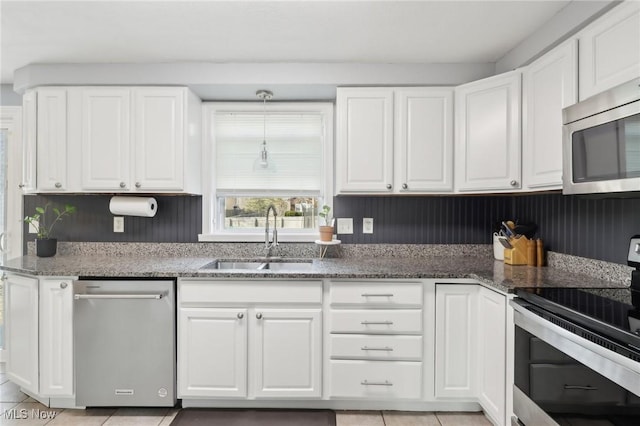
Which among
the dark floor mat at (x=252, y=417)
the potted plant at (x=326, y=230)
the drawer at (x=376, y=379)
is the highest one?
the potted plant at (x=326, y=230)

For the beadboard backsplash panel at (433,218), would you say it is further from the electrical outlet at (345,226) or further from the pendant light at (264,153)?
the pendant light at (264,153)

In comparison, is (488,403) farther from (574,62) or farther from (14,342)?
(14,342)

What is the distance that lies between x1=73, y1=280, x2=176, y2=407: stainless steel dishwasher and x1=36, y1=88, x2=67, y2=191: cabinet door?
2.95 feet

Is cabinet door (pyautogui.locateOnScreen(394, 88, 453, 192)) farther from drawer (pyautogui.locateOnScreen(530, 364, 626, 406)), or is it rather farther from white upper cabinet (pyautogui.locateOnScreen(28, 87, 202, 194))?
white upper cabinet (pyautogui.locateOnScreen(28, 87, 202, 194))

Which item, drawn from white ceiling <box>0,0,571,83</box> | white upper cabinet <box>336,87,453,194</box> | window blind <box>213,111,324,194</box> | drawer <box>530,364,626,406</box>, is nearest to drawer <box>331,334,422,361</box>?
drawer <box>530,364,626,406</box>

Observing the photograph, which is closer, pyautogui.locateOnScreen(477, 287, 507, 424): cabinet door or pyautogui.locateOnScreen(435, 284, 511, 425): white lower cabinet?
pyautogui.locateOnScreen(477, 287, 507, 424): cabinet door

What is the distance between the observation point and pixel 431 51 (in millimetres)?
2389

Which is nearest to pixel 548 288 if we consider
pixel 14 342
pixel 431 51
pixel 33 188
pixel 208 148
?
pixel 431 51

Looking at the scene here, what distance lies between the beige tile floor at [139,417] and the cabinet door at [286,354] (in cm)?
32

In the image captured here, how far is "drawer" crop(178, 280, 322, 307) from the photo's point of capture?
7.14ft

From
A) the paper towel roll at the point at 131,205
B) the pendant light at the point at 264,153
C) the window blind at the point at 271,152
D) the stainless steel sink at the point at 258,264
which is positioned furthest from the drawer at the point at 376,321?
the paper towel roll at the point at 131,205

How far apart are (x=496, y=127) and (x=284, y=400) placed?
2.14 m

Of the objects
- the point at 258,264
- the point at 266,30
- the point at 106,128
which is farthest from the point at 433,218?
the point at 106,128

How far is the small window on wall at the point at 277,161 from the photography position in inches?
117
